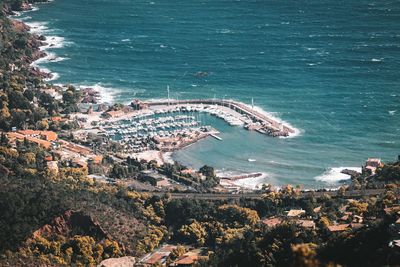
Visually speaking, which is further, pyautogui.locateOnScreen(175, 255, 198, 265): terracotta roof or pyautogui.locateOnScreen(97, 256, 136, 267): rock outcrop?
pyautogui.locateOnScreen(175, 255, 198, 265): terracotta roof

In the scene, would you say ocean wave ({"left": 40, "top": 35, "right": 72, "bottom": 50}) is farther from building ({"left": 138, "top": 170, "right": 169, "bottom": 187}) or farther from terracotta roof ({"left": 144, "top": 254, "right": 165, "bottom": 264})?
terracotta roof ({"left": 144, "top": 254, "right": 165, "bottom": 264})

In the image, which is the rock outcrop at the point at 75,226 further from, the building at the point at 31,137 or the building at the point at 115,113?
the building at the point at 115,113

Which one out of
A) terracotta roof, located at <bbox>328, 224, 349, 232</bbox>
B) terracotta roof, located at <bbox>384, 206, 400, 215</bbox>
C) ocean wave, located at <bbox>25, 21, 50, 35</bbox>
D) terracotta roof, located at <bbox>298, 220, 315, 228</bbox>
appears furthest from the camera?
ocean wave, located at <bbox>25, 21, 50, 35</bbox>

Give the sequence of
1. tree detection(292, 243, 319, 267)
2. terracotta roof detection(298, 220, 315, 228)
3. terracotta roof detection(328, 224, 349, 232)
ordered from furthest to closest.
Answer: terracotta roof detection(298, 220, 315, 228) < terracotta roof detection(328, 224, 349, 232) < tree detection(292, 243, 319, 267)

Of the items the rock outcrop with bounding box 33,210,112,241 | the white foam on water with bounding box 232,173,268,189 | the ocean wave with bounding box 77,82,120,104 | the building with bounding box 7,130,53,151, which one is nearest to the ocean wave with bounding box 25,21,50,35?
the ocean wave with bounding box 77,82,120,104

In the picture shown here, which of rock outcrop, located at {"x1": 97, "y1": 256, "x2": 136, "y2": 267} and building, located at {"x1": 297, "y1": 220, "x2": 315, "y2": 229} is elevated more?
building, located at {"x1": 297, "y1": 220, "x2": 315, "y2": 229}

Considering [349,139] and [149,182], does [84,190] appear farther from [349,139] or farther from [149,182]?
[349,139]

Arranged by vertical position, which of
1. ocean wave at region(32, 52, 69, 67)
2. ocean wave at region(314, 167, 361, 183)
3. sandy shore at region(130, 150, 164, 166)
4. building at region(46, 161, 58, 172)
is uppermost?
ocean wave at region(32, 52, 69, 67)
